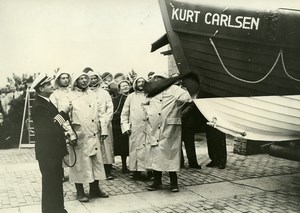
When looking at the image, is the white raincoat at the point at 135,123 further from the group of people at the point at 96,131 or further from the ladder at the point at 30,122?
the ladder at the point at 30,122

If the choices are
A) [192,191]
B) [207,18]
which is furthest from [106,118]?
[207,18]

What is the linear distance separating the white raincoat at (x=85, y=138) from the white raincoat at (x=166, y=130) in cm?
69

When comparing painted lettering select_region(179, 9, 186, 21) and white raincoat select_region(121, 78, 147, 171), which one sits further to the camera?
white raincoat select_region(121, 78, 147, 171)

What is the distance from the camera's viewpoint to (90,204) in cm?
494

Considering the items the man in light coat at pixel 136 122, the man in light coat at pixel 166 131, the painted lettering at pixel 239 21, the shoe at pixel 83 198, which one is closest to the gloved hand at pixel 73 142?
the shoe at pixel 83 198

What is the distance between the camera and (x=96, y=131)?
201 inches

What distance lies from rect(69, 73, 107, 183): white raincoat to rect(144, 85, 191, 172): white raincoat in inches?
27.2

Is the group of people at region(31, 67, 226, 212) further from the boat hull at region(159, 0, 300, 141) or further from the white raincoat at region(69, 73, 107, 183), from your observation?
the boat hull at region(159, 0, 300, 141)

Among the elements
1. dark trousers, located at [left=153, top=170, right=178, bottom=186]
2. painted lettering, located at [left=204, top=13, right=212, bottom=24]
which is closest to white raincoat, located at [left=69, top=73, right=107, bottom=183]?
dark trousers, located at [left=153, top=170, right=178, bottom=186]

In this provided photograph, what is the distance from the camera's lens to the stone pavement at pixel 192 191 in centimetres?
480

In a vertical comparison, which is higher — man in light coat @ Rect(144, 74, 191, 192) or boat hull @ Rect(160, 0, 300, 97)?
boat hull @ Rect(160, 0, 300, 97)

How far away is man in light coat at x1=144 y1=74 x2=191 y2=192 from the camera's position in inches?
207

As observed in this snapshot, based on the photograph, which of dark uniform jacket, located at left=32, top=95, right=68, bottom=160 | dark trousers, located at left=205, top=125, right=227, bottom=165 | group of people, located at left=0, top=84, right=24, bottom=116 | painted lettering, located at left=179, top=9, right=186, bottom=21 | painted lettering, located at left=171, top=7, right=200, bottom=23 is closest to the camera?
dark uniform jacket, located at left=32, top=95, right=68, bottom=160

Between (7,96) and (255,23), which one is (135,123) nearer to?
(255,23)
